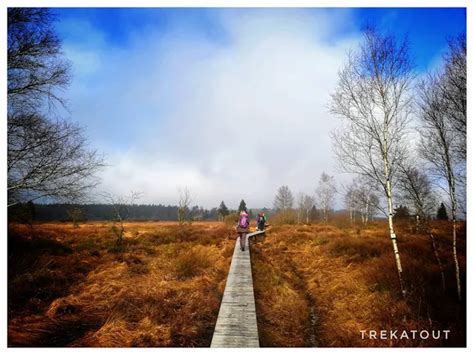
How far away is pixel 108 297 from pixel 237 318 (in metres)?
4.30

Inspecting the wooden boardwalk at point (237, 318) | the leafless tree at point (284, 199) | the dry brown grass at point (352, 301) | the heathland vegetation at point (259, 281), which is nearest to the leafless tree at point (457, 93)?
the heathland vegetation at point (259, 281)

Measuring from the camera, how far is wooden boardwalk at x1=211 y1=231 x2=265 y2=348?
4.60 m

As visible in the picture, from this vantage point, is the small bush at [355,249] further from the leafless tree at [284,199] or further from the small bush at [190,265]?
the leafless tree at [284,199]

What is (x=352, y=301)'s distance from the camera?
7.41m

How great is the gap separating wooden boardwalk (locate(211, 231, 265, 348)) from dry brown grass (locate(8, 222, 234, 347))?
1.70 ft

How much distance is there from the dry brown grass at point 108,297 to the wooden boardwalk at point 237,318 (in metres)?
0.52

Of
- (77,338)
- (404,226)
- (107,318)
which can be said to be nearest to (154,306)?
(107,318)

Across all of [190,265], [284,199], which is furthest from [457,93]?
[284,199]

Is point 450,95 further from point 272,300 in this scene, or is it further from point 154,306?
point 154,306

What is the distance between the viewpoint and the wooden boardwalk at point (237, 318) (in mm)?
4602

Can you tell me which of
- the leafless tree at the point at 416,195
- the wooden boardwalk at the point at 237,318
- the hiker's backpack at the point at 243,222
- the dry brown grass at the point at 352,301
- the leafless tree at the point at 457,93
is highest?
the leafless tree at the point at 457,93

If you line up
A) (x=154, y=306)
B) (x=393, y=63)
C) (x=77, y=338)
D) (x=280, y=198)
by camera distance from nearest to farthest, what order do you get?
(x=77, y=338) < (x=154, y=306) < (x=393, y=63) < (x=280, y=198)
